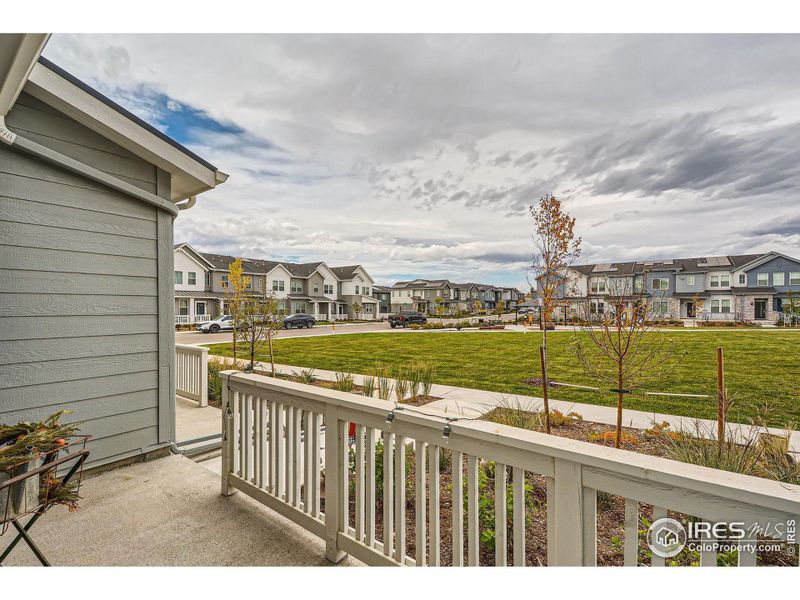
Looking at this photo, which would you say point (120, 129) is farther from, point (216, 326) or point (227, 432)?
point (216, 326)

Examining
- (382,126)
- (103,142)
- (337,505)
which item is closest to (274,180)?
(382,126)

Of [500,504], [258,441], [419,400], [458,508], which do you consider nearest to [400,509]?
[458,508]

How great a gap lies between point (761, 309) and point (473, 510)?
33.8 m

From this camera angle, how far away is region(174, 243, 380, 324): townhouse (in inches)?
1013

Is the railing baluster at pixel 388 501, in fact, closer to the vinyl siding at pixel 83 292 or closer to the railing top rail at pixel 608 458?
the railing top rail at pixel 608 458

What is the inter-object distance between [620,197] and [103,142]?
14.0 meters

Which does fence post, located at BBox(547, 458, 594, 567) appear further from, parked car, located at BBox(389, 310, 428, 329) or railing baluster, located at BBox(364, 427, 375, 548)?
parked car, located at BBox(389, 310, 428, 329)

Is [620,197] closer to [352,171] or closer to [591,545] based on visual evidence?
[352,171]

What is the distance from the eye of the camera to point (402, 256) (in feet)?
118

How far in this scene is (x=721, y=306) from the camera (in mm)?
26688

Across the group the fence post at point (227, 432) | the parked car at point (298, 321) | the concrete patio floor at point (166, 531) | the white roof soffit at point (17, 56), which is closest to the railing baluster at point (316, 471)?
the concrete patio floor at point (166, 531)

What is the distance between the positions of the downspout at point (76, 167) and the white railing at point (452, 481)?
6.07 feet

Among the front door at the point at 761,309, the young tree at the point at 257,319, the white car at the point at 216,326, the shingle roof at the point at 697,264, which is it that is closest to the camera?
the young tree at the point at 257,319

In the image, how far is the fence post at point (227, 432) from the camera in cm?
263
